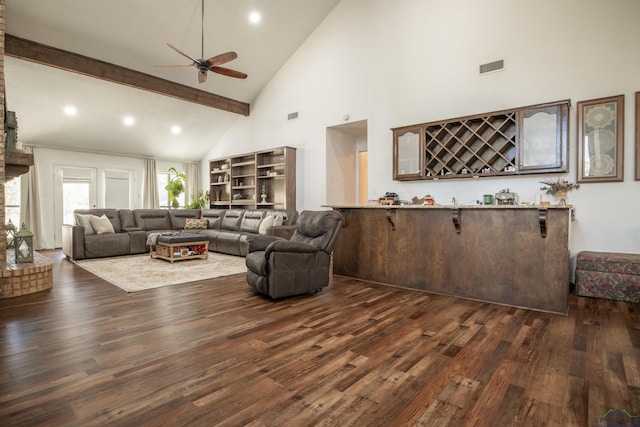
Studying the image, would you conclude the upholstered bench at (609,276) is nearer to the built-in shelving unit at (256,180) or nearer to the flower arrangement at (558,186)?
the flower arrangement at (558,186)

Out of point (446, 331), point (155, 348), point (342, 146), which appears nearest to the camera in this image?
point (155, 348)

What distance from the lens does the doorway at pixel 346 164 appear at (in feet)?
24.1

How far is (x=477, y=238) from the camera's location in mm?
3627

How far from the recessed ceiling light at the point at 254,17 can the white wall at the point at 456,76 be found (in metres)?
1.35

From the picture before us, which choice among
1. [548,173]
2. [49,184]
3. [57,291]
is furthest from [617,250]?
[49,184]

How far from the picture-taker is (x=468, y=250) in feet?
12.1

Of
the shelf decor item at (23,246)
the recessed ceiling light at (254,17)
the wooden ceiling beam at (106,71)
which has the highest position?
the recessed ceiling light at (254,17)

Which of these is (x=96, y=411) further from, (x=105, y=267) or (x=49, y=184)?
(x=49, y=184)

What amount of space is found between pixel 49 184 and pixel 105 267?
4.57 meters

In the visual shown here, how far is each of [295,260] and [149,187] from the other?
7.96 m

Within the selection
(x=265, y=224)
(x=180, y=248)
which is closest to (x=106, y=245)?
(x=180, y=248)

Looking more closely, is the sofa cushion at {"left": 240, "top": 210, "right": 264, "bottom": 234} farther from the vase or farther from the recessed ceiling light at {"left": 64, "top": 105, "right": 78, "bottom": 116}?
the vase

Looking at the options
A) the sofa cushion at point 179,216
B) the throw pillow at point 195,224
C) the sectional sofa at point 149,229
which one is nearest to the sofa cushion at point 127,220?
the sectional sofa at point 149,229

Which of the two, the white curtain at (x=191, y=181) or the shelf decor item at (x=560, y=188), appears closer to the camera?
the shelf decor item at (x=560, y=188)
